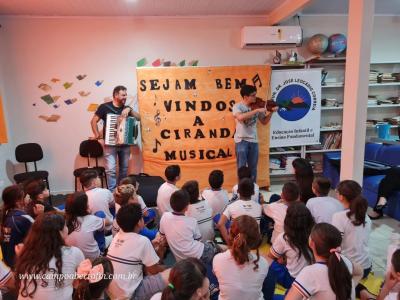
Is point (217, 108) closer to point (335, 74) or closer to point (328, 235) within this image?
point (335, 74)

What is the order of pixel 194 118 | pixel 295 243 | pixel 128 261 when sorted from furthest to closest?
pixel 194 118 → pixel 295 243 → pixel 128 261

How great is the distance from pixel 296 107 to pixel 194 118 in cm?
154

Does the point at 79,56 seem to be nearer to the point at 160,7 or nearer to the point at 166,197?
the point at 160,7

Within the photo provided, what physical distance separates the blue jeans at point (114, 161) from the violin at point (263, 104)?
182cm

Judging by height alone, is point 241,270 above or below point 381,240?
above

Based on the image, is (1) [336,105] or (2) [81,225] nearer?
(2) [81,225]

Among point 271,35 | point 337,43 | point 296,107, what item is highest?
point 271,35

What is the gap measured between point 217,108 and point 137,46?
1.48 metres

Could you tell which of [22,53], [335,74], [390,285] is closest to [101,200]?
[390,285]

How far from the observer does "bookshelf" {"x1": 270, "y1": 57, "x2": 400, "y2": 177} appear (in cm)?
486

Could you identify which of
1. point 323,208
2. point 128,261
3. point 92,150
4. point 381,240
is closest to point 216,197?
point 323,208

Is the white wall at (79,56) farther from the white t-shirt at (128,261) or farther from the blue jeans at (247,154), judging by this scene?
the white t-shirt at (128,261)

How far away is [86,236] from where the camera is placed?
7.01 feet

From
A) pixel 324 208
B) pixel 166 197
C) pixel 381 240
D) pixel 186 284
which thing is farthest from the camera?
pixel 381 240
